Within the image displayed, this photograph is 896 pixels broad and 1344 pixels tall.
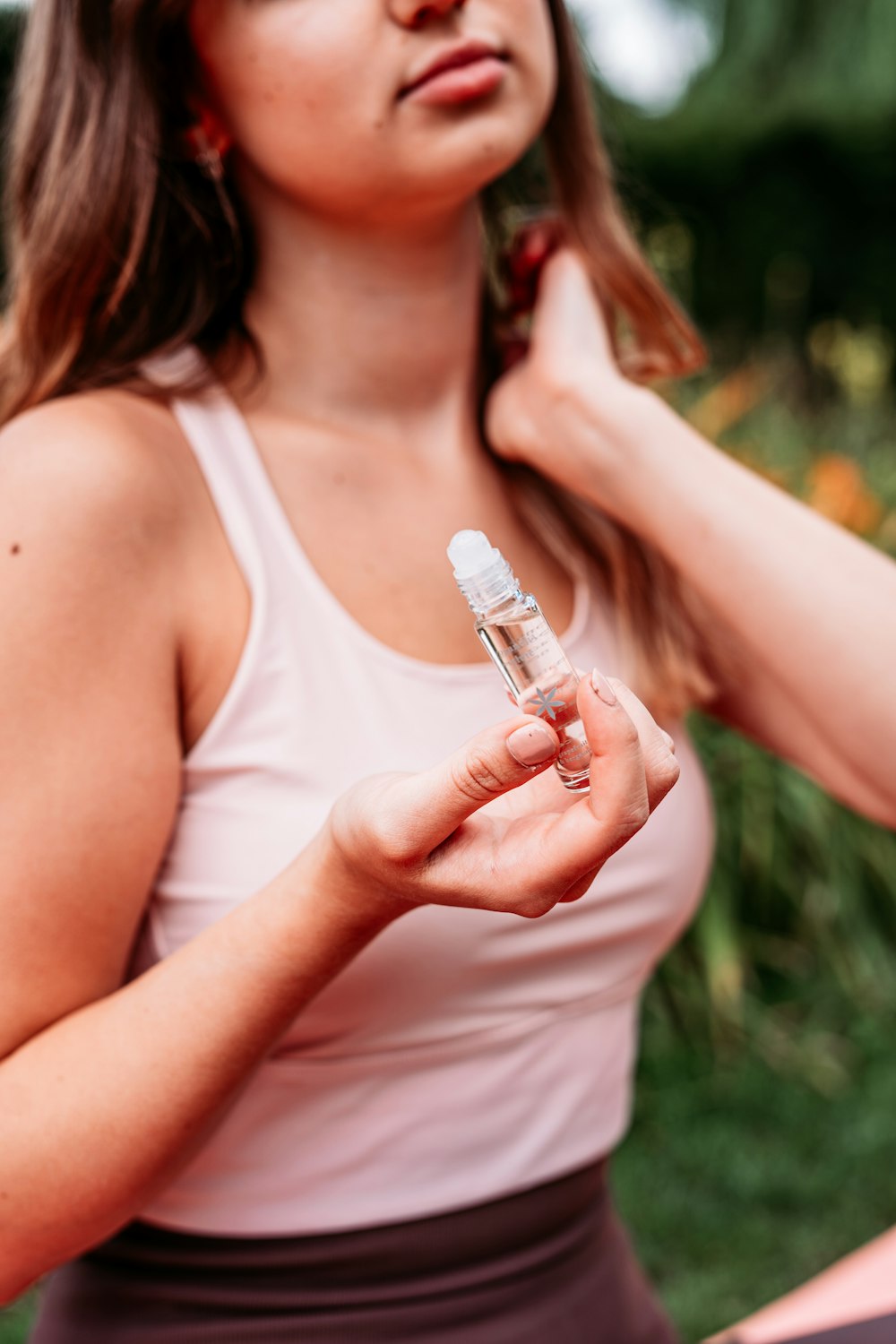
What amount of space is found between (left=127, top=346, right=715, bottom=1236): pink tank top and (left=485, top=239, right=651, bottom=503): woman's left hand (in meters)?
0.37

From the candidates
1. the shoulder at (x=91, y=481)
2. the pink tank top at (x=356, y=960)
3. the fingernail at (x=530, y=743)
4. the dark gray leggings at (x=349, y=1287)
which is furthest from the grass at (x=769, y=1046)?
the fingernail at (x=530, y=743)

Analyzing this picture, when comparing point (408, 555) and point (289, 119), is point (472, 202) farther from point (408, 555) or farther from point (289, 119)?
point (408, 555)

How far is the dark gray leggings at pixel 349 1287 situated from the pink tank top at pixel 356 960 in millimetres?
24

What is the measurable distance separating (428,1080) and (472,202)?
1.05 meters

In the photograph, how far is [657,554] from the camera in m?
1.76

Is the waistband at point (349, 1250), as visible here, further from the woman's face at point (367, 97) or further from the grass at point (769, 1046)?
the grass at point (769, 1046)

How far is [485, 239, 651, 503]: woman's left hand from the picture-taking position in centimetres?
163

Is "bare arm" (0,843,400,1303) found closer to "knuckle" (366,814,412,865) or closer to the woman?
the woman

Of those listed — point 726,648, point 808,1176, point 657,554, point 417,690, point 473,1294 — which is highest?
point 417,690

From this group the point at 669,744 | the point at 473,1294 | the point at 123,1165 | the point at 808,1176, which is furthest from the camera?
the point at 808,1176

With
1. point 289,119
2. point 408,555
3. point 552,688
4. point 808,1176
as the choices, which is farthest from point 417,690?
point 808,1176

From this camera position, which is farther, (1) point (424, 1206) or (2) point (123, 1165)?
(1) point (424, 1206)

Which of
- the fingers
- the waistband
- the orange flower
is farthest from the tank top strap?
the orange flower

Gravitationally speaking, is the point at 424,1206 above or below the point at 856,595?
below
